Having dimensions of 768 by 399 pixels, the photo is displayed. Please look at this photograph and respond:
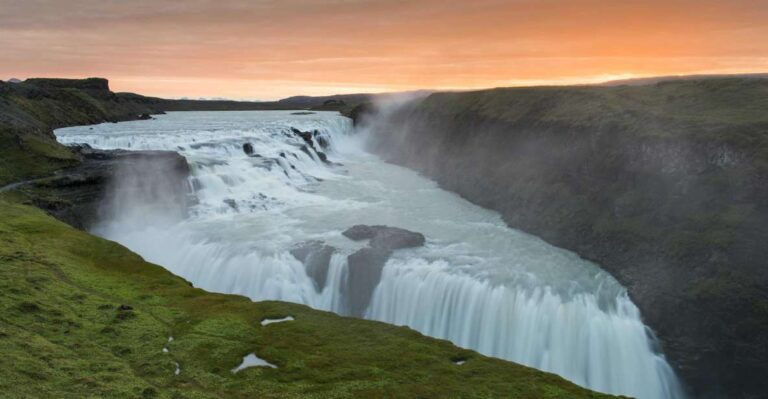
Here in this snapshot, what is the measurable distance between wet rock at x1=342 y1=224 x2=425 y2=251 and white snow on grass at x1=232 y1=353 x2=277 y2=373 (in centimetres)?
1687

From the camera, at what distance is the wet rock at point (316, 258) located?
1179 inches

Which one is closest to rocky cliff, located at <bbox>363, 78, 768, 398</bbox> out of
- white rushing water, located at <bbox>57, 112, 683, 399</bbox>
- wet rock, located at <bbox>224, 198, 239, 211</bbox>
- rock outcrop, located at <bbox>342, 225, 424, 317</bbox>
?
white rushing water, located at <bbox>57, 112, 683, 399</bbox>

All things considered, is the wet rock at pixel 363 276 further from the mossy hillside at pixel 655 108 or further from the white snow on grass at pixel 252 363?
the mossy hillside at pixel 655 108

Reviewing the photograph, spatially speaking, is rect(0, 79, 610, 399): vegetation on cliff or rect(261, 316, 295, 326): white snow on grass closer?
rect(0, 79, 610, 399): vegetation on cliff

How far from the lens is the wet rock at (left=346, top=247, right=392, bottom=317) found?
28266 mm

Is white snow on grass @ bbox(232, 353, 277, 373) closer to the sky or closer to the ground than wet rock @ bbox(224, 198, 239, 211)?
closer to the ground

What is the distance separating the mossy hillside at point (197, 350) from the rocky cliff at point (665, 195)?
1375cm

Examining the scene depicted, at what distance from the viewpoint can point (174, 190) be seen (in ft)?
142

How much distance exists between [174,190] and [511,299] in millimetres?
29427

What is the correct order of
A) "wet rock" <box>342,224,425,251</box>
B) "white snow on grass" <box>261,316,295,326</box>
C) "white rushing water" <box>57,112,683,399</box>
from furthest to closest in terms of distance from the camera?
"wet rock" <box>342,224,425,251</box> → "white rushing water" <box>57,112,683,399</box> → "white snow on grass" <box>261,316,295,326</box>

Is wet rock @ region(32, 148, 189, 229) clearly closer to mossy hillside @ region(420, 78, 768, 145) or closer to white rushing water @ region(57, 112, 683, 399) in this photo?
white rushing water @ region(57, 112, 683, 399)

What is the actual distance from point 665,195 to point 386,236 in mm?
16961

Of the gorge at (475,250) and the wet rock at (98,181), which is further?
the wet rock at (98,181)

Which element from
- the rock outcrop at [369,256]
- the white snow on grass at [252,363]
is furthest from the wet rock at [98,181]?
the white snow on grass at [252,363]
